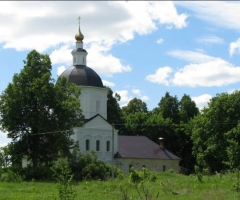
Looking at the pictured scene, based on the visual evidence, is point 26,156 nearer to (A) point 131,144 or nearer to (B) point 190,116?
(A) point 131,144

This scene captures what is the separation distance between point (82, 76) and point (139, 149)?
10.0 meters

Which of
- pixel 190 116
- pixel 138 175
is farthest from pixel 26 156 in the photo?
pixel 190 116

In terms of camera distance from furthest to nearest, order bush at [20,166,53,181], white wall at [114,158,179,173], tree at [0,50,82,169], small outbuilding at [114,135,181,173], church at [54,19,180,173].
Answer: small outbuilding at [114,135,181,173], white wall at [114,158,179,173], church at [54,19,180,173], tree at [0,50,82,169], bush at [20,166,53,181]

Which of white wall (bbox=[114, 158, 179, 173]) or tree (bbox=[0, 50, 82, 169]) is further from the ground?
tree (bbox=[0, 50, 82, 169])

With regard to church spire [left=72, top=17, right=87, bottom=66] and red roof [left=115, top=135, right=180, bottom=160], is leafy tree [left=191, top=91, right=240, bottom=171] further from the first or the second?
church spire [left=72, top=17, right=87, bottom=66]

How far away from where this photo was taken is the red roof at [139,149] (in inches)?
2084

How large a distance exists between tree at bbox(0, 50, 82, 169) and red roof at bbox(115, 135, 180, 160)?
14238mm

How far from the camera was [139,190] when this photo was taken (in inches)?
1005

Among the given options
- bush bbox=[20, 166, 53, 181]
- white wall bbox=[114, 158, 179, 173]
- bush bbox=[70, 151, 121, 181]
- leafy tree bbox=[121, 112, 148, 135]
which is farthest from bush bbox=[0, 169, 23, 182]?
leafy tree bbox=[121, 112, 148, 135]

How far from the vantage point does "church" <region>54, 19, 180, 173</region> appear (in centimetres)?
5009

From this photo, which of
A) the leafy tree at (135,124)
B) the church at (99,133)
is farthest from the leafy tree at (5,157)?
the leafy tree at (135,124)

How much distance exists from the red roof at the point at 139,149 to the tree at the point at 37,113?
14.2 meters

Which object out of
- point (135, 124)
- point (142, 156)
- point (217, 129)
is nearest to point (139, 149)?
point (142, 156)

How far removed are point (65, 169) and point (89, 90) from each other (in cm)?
3147
